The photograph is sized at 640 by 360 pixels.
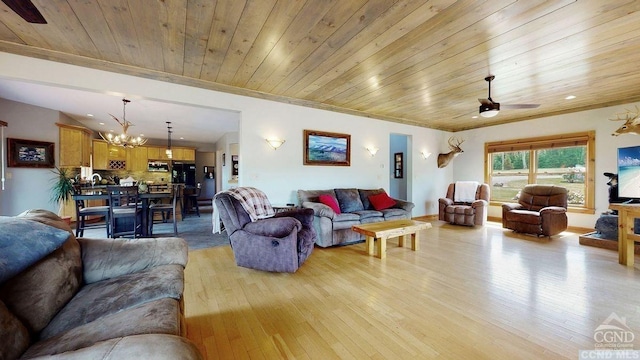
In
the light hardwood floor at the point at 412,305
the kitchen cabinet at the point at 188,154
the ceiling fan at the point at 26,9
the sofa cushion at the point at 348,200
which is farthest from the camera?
the kitchen cabinet at the point at 188,154

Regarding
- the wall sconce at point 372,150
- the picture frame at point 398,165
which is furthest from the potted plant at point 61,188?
the picture frame at point 398,165

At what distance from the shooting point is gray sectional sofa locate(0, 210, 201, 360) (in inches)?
32.8

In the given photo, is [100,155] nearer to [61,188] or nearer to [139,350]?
[61,188]

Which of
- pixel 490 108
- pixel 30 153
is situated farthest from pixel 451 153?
pixel 30 153

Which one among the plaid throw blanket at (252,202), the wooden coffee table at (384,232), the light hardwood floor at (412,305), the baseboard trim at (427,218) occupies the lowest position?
the light hardwood floor at (412,305)

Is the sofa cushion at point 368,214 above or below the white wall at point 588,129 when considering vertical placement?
below

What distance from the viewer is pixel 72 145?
5.68m

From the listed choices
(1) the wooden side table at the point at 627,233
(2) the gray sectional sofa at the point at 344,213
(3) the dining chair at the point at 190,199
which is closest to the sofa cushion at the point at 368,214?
(2) the gray sectional sofa at the point at 344,213

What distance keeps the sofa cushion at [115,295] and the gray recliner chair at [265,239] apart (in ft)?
4.10

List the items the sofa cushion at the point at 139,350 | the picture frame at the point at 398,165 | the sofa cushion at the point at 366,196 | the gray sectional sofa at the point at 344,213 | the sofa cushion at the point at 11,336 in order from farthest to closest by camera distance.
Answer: the picture frame at the point at 398,165 < the sofa cushion at the point at 366,196 < the gray sectional sofa at the point at 344,213 < the sofa cushion at the point at 11,336 < the sofa cushion at the point at 139,350

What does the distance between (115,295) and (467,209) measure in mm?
5971

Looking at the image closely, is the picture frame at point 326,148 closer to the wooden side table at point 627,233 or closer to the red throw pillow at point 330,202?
the red throw pillow at point 330,202

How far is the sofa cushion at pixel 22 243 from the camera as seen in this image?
1.06m

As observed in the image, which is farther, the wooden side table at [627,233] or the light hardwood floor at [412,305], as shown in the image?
the wooden side table at [627,233]
